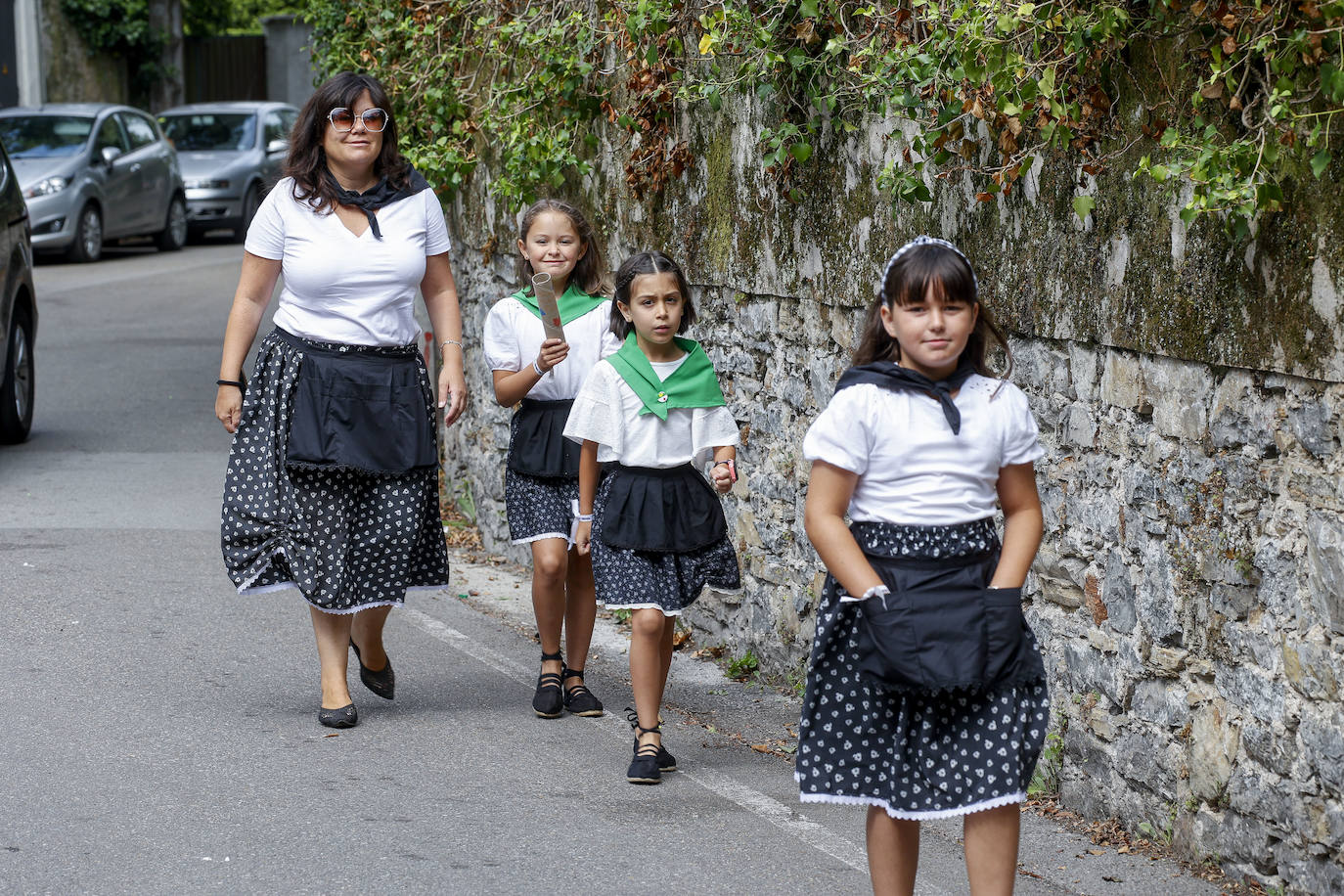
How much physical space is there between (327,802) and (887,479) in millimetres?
2129

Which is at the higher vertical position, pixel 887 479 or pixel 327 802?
pixel 887 479

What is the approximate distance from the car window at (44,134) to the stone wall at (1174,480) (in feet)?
58.2

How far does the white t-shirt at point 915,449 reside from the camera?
362 cm

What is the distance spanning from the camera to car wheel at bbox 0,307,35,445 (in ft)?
35.8

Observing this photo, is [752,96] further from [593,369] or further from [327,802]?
[327,802]

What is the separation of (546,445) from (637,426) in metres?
0.77

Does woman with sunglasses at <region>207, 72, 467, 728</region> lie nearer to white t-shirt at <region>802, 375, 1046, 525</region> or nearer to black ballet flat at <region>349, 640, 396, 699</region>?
black ballet flat at <region>349, 640, 396, 699</region>

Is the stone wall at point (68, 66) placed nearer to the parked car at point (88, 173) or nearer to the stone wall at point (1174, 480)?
the parked car at point (88, 173)

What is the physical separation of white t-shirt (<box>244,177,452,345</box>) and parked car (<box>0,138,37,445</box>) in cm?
574

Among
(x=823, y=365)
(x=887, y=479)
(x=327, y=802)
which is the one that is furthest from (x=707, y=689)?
(x=887, y=479)

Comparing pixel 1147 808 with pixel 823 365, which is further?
pixel 823 365

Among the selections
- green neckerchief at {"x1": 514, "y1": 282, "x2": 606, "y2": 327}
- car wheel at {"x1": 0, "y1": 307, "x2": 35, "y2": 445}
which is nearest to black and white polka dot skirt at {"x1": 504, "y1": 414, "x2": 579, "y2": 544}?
green neckerchief at {"x1": 514, "y1": 282, "x2": 606, "y2": 327}

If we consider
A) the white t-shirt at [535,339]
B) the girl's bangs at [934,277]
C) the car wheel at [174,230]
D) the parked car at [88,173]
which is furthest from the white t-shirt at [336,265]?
the car wheel at [174,230]

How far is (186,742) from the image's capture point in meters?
5.47
